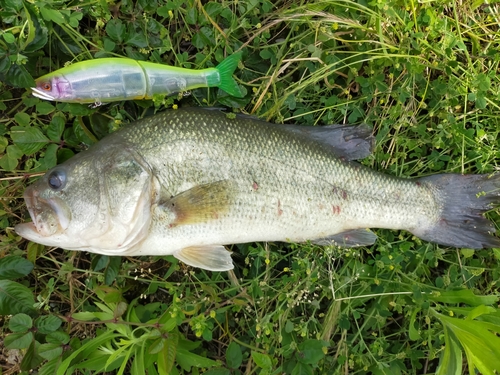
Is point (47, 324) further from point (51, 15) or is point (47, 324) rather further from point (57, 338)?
point (51, 15)

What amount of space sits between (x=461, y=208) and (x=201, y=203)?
71.2 inches

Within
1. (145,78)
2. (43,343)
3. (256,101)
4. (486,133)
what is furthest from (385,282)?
(43,343)

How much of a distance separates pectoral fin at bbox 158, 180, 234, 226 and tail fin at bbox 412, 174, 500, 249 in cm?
135

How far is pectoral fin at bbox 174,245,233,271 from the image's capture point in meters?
2.38

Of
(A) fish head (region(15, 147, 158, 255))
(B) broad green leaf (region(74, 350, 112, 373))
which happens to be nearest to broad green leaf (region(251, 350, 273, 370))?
(B) broad green leaf (region(74, 350, 112, 373))

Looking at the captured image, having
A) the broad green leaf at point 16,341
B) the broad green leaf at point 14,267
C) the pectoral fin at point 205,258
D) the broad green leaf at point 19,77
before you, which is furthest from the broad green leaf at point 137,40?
the broad green leaf at point 16,341

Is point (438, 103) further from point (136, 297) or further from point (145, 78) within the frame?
point (136, 297)

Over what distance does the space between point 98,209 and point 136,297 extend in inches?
36.3

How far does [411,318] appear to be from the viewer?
8.42ft

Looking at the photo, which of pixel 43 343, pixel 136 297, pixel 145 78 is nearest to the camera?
pixel 145 78

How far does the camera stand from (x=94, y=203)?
2174 mm

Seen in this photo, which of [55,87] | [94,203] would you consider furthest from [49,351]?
[55,87]

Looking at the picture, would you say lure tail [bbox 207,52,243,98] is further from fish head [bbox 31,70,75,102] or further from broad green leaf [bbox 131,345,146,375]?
broad green leaf [bbox 131,345,146,375]

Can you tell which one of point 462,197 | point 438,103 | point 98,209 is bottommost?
point 462,197
